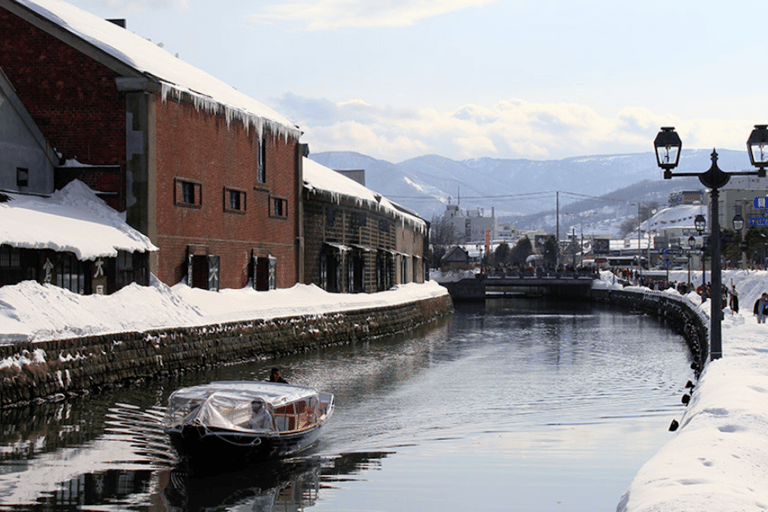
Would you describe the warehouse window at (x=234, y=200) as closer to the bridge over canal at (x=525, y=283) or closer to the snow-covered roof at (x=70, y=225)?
the snow-covered roof at (x=70, y=225)

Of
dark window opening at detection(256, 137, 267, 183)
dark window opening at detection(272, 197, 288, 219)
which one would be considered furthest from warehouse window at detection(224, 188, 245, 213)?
dark window opening at detection(272, 197, 288, 219)

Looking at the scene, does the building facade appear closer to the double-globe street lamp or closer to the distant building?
the double-globe street lamp

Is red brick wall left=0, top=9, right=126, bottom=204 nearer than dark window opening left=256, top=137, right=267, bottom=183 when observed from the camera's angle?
Yes

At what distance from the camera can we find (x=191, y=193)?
3850 cm

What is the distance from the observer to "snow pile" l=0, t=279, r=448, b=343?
79.1 feet

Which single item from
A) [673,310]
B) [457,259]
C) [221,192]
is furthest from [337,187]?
[457,259]

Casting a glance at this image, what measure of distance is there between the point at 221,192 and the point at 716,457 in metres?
33.0

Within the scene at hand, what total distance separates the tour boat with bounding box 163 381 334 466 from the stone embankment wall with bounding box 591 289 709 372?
51.8 ft

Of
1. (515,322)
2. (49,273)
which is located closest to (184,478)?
(49,273)

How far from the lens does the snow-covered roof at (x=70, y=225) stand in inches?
1065

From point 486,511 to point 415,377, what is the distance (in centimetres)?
1887

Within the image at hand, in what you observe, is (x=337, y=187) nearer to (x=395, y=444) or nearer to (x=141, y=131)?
(x=141, y=131)

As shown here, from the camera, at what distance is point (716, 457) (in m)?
10.4

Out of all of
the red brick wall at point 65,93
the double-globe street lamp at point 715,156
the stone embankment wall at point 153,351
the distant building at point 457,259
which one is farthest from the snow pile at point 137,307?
the distant building at point 457,259
